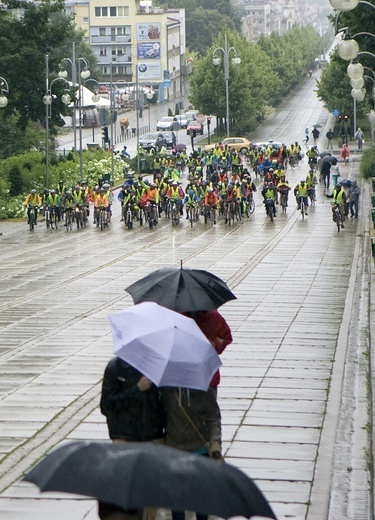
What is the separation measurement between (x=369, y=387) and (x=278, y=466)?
4050 millimetres

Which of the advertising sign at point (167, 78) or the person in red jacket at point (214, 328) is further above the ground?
the advertising sign at point (167, 78)

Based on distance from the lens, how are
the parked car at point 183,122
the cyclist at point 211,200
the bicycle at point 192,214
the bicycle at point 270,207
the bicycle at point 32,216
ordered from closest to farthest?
the cyclist at point 211,200 → the bicycle at point 32,216 → the bicycle at point 192,214 → the bicycle at point 270,207 → the parked car at point 183,122

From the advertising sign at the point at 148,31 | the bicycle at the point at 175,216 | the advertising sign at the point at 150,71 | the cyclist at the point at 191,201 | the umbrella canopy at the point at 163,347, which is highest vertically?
the advertising sign at the point at 148,31

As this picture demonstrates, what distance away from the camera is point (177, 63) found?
538 feet

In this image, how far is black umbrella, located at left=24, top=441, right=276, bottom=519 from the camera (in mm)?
5922

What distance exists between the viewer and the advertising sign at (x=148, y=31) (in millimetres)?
154125

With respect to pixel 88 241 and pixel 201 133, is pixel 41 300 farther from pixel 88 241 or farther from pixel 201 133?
pixel 201 133

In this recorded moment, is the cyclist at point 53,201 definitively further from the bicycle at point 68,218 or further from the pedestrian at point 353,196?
the pedestrian at point 353,196

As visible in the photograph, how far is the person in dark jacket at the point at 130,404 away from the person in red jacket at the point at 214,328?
1.54m

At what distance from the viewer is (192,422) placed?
29.0ft

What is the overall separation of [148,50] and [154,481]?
15014 cm

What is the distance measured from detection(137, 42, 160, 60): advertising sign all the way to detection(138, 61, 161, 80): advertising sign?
2.60 feet

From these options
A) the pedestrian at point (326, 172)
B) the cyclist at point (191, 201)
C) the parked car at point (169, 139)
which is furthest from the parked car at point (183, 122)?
the cyclist at point (191, 201)

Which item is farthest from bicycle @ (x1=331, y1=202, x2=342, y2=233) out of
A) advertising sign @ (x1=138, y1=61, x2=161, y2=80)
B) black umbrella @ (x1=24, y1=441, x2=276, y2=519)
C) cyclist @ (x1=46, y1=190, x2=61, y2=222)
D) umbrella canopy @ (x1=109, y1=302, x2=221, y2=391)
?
advertising sign @ (x1=138, y1=61, x2=161, y2=80)
